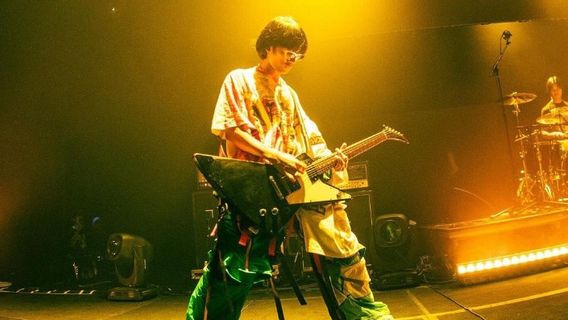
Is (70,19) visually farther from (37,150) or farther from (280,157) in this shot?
(280,157)

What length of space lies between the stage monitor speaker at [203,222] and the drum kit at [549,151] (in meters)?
3.74

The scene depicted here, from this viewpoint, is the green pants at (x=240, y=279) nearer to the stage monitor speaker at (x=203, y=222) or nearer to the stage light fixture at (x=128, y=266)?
the stage light fixture at (x=128, y=266)

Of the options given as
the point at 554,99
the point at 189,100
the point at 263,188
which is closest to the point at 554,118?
the point at 554,99

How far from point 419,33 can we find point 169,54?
3.68 m

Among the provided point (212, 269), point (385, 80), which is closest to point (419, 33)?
point (385, 80)

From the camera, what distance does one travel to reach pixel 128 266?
4.11 meters

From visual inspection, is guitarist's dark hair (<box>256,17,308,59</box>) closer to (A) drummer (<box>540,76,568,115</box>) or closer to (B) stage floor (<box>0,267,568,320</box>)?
(B) stage floor (<box>0,267,568,320</box>)

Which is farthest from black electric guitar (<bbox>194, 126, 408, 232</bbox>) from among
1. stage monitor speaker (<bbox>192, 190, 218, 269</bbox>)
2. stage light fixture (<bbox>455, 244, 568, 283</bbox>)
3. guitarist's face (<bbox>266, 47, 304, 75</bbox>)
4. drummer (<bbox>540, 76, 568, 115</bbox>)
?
drummer (<bbox>540, 76, 568, 115</bbox>)

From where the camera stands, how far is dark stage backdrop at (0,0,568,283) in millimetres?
5398

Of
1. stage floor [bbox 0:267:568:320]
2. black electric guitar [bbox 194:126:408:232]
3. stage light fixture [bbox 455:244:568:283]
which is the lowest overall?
stage floor [bbox 0:267:568:320]

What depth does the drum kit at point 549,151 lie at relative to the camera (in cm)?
504

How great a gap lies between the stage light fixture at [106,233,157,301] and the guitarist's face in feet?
9.86

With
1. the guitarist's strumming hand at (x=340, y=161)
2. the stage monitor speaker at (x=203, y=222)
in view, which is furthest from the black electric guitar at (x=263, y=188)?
the stage monitor speaker at (x=203, y=222)

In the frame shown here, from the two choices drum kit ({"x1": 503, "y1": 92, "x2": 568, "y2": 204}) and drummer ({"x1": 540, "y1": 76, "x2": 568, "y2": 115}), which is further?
drummer ({"x1": 540, "y1": 76, "x2": 568, "y2": 115})
